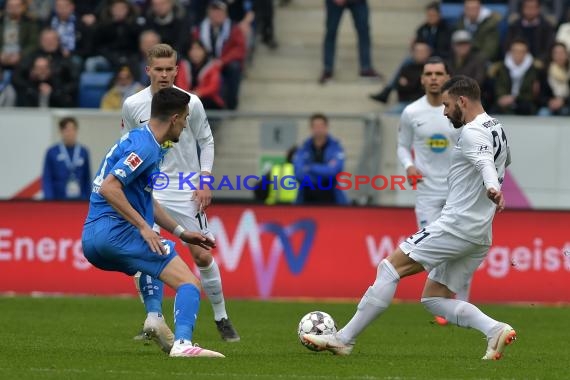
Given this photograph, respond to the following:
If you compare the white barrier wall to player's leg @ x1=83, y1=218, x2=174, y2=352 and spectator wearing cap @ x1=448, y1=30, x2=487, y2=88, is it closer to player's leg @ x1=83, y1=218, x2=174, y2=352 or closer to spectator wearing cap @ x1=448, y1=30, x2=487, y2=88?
spectator wearing cap @ x1=448, y1=30, x2=487, y2=88

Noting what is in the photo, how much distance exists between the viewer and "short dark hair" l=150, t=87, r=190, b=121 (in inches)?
416

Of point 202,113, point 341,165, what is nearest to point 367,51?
point 341,165

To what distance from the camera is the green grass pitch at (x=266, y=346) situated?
10.3 meters

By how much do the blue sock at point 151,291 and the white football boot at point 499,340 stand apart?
259cm

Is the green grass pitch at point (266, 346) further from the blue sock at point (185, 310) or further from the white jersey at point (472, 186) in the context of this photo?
the white jersey at point (472, 186)

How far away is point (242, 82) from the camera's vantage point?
24281mm

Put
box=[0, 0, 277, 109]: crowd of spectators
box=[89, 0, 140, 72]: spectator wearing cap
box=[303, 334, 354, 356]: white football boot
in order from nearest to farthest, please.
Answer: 1. box=[303, 334, 354, 356]: white football boot
2. box=[0, 0, 277, 109]: crowd of spectators
3. box=[89, 0, 140, 72]: spectator wearing cap

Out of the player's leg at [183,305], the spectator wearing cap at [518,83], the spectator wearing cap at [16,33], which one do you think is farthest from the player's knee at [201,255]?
the spectator wearing cap at [16,33]

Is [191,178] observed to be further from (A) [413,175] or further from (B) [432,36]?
(B) [432,36]

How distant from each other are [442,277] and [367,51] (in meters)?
12.1

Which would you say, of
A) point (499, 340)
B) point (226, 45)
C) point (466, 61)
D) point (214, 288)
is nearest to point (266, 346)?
point (214, 288)

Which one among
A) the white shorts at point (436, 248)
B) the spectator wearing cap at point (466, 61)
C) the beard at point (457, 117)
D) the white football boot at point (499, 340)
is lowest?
the white football boot at point (499, 340)

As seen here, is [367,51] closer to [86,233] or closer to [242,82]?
[242,82]

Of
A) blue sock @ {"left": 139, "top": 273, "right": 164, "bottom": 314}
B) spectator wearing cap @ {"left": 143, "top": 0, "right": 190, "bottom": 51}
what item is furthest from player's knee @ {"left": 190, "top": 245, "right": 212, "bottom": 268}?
spectator wearing cap @ {"left": 143, "top": 0, "right": 190, "bottom": 51}
